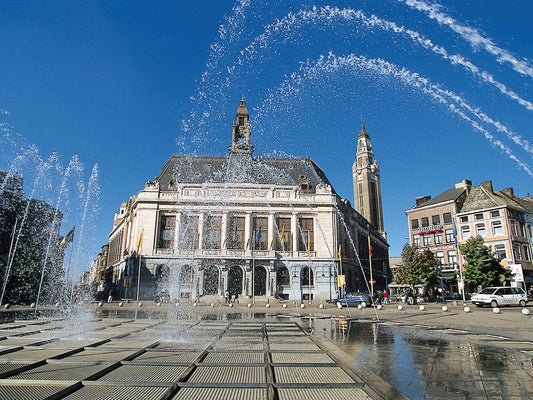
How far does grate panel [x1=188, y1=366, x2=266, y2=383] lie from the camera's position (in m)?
5.50

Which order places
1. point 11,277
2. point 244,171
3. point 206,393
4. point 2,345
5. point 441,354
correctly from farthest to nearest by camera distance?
→ 1. point 244,171
2. point 11,277
3. point 2,345
4. point 441,354
5. point 206,393

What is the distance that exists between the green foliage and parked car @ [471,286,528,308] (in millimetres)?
14185

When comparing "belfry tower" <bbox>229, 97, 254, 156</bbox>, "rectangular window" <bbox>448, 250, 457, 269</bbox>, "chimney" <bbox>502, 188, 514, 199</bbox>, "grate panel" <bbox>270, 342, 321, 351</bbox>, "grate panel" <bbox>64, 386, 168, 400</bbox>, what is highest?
"belfry tower" <bbox>229, 97, 254, 156</bbox>

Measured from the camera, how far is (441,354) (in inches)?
309

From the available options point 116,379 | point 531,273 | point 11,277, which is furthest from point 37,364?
point 531,273

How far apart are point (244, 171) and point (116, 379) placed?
168 feet

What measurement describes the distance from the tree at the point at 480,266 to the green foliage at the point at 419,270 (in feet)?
13.0

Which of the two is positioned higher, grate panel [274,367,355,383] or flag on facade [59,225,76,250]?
flag on facade [59,225,76,250]

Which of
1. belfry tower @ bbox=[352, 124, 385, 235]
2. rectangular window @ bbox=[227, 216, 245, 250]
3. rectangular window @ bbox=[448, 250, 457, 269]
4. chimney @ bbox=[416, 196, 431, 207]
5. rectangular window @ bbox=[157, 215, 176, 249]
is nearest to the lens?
rectangular window @ bbox=[227, 216, 245, 250]

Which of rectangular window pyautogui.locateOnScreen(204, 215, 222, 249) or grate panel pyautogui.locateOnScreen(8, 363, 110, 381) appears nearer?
grate panel pyautogui.locateOnScreen(8, 363, 110, 381)

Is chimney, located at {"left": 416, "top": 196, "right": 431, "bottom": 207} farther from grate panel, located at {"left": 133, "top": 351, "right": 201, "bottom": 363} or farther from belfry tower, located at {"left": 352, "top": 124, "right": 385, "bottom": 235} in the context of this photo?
grate panel, located at {"left": 133, "top": 351, "right": 201, "bottom": 363}

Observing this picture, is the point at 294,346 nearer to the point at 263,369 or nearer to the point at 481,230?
the point at 263,369

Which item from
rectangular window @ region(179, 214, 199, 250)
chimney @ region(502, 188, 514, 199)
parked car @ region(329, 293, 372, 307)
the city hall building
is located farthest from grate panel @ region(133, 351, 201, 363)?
chimney @ region(502, 188, 514, 199)

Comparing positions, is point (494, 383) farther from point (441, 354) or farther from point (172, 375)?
point (172, 375)
